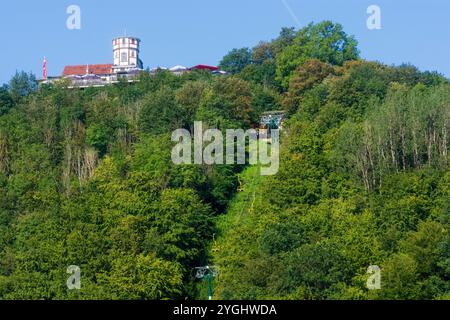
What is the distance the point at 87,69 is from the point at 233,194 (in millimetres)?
52287

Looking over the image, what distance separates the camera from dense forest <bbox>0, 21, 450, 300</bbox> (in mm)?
56156

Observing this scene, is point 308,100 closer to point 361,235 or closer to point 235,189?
point 235,189

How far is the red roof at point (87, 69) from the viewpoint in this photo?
12206cm

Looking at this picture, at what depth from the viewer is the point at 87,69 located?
12281 centimetres

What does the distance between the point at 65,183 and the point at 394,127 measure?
16853 mm
